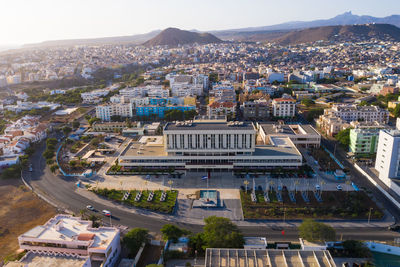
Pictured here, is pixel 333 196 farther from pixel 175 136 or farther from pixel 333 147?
pixel 175 136

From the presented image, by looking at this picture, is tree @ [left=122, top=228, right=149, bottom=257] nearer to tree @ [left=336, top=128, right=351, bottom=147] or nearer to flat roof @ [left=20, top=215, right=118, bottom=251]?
flat roof @ [left=20, top=215, right=118, bottom=251]

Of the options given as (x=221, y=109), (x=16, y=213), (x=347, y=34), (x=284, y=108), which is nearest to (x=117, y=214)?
(x=16, y=213)

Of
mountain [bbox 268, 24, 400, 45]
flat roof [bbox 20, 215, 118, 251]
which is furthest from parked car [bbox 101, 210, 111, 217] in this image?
mountain [bbox 268, 24, 400, 45]

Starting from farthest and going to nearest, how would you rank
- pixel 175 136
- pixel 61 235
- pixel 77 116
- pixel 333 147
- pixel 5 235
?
pixel 77 116, pixel 333 147, pixel 175 136, pixel 5 235, pixel 61 235

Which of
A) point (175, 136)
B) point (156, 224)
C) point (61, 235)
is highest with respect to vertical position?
point (175, 136)

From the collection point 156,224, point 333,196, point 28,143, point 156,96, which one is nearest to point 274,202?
point 333,196
